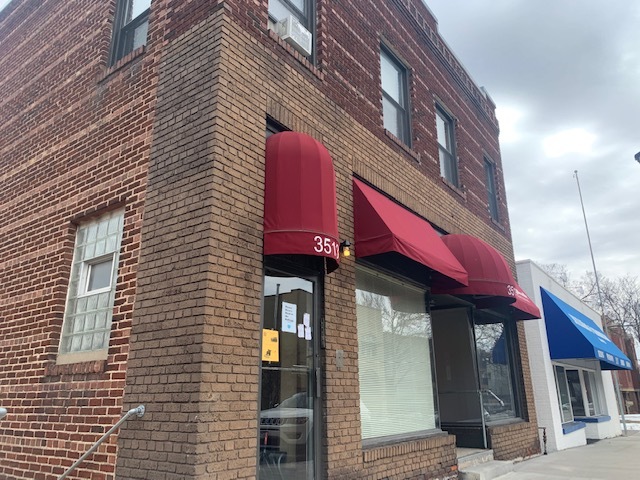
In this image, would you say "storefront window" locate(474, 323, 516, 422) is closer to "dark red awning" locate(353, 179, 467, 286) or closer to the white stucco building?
the white stucco building

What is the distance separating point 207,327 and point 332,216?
6.03 feet

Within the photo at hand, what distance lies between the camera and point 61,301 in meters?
6.02

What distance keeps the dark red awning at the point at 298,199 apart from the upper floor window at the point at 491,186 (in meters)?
8.83

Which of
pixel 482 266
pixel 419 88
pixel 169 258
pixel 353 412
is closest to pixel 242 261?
pixel 169 258

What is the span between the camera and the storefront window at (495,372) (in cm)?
1014

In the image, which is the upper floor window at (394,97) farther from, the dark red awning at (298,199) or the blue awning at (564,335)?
the blue awning at (564,335)

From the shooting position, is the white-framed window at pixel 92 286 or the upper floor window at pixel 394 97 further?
the upper floor window at pixel 394 97

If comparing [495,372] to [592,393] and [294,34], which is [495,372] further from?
[592,393]

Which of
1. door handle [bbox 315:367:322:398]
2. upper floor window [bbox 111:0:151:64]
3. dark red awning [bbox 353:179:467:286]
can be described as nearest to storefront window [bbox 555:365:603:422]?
dark red awning [bbox 353:179:467:286]

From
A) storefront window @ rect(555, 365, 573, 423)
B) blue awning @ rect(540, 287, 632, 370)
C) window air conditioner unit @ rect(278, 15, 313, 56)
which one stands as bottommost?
storefront window @ rect(555, 365, 573, 423)

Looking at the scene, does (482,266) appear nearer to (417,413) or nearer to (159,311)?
(417,413)

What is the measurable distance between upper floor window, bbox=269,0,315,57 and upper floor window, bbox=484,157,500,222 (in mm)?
7527

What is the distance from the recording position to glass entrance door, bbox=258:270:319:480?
5008 millimetres

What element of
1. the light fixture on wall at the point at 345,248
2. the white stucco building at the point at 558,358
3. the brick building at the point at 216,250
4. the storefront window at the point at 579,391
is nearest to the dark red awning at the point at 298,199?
the brick building at the point at 216,250
